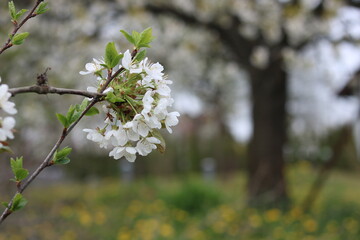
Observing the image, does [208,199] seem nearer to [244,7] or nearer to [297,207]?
[297,207]

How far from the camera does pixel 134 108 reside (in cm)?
94

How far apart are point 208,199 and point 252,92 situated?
4.86 feet

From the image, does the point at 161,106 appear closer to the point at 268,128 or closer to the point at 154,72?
the point at 154,72

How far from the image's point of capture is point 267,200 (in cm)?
523

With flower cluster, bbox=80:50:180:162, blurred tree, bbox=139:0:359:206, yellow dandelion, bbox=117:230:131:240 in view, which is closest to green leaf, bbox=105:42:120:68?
flower cluster, bbox=80:50:180:162

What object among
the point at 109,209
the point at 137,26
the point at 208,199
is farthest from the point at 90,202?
the point at 137,26

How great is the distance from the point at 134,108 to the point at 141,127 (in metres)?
0.04

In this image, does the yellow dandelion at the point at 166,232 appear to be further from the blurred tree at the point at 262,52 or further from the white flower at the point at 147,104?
the white flower at the point at 147,104

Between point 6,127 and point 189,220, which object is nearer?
point 6,127

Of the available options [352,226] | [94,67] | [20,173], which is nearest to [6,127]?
[20,173]

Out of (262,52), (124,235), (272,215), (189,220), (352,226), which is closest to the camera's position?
(124,235)

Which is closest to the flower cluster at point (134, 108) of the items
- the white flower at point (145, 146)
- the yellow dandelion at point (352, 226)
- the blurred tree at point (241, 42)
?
the white flower at point (145, 146)

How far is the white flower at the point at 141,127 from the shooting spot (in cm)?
92

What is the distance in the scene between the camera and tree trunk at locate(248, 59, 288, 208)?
18.4 ft
